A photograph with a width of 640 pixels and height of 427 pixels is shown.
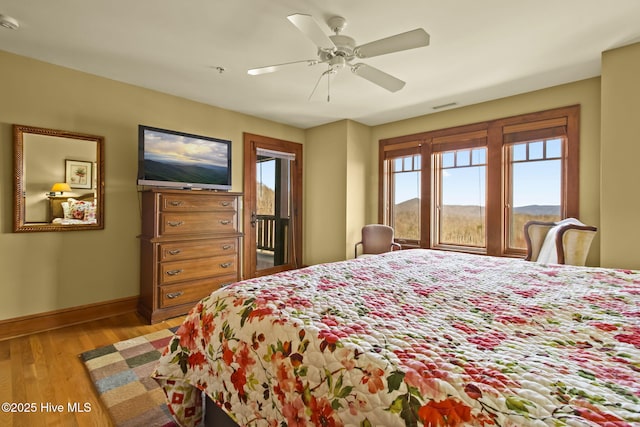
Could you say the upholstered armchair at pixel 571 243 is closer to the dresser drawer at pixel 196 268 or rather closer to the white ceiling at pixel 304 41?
the white ceiling at pixel 304 41

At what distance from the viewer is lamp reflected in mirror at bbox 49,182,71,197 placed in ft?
9.55

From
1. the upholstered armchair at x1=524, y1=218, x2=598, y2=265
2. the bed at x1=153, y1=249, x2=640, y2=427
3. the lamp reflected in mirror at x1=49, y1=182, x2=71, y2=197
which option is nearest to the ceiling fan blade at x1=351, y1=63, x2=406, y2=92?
the bed at x1=153, y1=249, x2=640, y2=427

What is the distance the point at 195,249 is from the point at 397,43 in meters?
2.80

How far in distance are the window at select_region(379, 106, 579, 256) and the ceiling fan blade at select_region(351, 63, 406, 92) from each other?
2094 millimetres

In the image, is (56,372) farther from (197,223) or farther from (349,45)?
(349,45)

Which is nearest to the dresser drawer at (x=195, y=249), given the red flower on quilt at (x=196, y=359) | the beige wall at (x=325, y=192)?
the beige wall at (x=325, y=192)

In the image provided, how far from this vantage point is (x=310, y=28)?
73.8 inches

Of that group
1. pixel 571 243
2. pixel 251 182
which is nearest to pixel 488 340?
pixel 571 243

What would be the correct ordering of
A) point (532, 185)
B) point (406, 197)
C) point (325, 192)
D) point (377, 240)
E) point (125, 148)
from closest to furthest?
1. point (125, 148)
2. point (532, 185)
3. point (377, 240)
4. point (406, 197)
5. point (325, 192)

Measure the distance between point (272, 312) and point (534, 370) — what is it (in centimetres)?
79

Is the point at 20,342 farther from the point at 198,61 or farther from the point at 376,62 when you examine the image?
the point at 376,62

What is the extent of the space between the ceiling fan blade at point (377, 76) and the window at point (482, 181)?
209 cm

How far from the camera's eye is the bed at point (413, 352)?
638 millimetres

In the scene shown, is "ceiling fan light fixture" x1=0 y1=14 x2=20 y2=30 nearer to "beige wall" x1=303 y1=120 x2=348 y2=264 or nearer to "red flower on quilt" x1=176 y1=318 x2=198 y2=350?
"red flower on quilt" x1=176 y1=318 x2=198 y2=350
